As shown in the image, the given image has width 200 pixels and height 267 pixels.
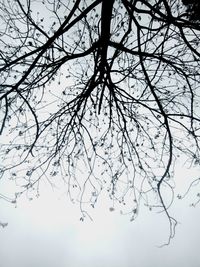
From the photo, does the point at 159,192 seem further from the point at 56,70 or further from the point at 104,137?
the point at 56,70

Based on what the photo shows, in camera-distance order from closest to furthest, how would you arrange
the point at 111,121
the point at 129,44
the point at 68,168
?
the point at 129,44
the point at 68,168
the point at 111,121

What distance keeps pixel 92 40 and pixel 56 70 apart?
0.84 m

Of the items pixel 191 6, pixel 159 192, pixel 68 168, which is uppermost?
pixel 191 6

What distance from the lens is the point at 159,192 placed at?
4.52m

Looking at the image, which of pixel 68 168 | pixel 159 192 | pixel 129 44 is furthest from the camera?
pixel 68 168

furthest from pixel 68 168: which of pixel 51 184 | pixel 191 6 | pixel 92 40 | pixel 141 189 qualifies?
pixel 191 6

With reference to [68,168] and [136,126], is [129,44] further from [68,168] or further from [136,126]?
[68,168]

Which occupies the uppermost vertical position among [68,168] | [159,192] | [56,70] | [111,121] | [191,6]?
[191,6]

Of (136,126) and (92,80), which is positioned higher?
(92,80)

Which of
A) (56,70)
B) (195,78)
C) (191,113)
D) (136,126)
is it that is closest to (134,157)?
(136,126)

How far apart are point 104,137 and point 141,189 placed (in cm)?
135

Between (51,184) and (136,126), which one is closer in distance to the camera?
(51,184)

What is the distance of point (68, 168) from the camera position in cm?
520

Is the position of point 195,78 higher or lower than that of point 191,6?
lower
